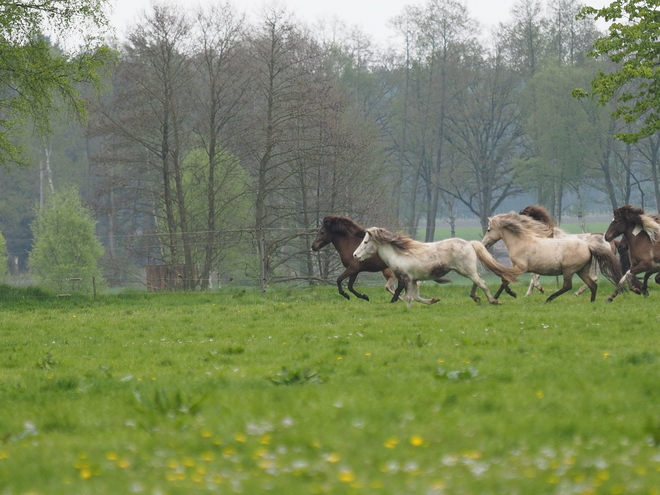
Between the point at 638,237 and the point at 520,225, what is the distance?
2526mm

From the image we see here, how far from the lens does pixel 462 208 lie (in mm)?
128875

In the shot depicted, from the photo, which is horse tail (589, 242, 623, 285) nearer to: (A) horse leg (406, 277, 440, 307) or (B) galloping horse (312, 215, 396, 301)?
(A) horse leg (406, 277, 440, 307)

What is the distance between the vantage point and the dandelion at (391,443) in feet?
19.4

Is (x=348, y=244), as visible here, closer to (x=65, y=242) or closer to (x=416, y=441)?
(x=416, y=441)

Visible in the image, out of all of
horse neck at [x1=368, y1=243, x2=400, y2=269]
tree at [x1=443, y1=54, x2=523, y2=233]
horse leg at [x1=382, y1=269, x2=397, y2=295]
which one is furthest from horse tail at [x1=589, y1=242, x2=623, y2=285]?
Result: tree at [x1=443, y1=54, x2=523, y2=233]

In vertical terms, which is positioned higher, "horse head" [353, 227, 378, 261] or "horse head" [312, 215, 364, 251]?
"horse head" [312, 215, 364, 251]

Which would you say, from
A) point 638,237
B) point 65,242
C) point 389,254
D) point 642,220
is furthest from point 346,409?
point 65,242

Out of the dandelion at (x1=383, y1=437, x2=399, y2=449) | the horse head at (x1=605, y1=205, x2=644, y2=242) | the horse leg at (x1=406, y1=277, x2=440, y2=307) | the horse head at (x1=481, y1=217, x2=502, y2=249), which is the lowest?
the dandelion at (x1=383, y1=437, x2=399, y2=449)

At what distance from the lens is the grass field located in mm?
5281

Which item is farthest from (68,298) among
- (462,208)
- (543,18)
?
(462,208)

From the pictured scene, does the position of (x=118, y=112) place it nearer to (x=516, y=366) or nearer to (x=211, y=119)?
(x=211, y=119)

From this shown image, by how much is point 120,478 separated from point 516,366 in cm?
499

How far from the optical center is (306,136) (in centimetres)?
3881

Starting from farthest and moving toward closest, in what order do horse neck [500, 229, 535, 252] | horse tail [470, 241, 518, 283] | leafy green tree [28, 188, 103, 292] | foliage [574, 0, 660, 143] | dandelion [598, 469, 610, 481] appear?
1. leafy green tree [28, 188, 103, 292]
2. foliage [574, 0, 660, 143]
3. horse neck [500, 229, 535, 252]
4. horse tail [470, 241, 518, 283]
5. dandelion [598, 469, 610, 481]
